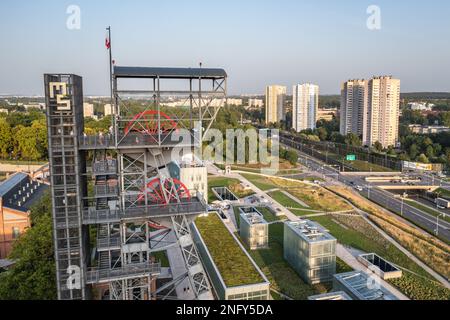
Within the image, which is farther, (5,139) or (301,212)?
(5,139)

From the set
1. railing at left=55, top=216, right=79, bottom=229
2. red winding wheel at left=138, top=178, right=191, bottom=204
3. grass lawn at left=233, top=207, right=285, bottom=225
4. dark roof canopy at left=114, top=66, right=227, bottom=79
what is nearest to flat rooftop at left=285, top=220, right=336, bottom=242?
grass lawn at left=233, top=207, right=285, bottom=225

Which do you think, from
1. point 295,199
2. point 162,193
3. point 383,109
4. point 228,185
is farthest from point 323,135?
point 162,193

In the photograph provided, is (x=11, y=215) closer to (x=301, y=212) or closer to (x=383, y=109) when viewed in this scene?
(x=301, y=212)

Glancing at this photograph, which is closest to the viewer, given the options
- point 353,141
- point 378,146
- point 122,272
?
point 122,272

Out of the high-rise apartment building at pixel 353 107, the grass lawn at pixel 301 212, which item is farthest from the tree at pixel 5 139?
the high-rise apartment building at pixel 353 107

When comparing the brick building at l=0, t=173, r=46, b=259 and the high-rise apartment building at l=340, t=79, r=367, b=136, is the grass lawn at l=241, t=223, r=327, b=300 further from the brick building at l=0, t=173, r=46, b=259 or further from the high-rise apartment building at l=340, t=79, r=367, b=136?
the high-rise apartment building at l=340, t=79, r=367, b=136

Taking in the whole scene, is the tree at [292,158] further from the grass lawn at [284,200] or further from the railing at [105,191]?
the railing at [105,191]
